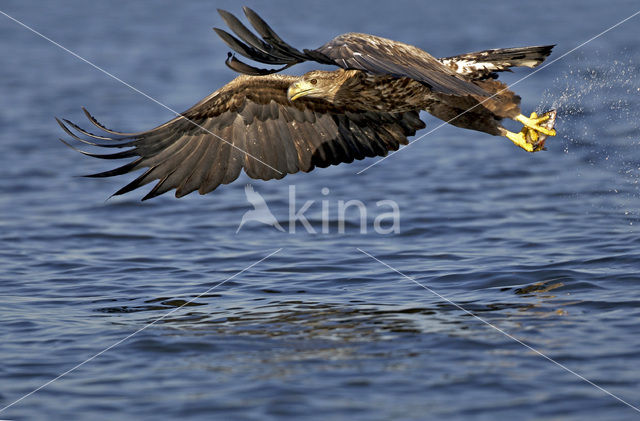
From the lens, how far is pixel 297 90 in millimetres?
6223

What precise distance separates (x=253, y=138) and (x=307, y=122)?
1.34ft

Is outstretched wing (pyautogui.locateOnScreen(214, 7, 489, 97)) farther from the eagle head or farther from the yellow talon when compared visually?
the yellow talon

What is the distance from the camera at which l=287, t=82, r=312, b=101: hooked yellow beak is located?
6223 millimetres

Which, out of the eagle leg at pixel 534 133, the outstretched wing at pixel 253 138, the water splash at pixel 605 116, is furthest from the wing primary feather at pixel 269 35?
the water splash at pixel 605 116

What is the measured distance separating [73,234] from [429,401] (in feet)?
15.1

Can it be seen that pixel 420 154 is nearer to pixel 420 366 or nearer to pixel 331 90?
pixel 331 90

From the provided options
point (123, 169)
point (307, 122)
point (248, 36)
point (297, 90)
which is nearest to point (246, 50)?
point (248, 36)

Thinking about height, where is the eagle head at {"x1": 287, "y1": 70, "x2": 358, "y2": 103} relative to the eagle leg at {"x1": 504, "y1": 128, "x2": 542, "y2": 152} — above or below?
above

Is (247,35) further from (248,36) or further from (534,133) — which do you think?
(534,133)

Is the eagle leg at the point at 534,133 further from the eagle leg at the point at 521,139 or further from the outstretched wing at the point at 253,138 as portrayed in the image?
the outstretched wing at the point at 253,138

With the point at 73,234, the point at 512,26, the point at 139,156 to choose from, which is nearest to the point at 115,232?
the point at 73,234

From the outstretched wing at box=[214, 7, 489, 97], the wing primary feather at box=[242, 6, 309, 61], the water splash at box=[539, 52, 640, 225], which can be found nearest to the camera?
the wing primary feather at box=[242, 6, 309, 61]

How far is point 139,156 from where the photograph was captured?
6418 mm

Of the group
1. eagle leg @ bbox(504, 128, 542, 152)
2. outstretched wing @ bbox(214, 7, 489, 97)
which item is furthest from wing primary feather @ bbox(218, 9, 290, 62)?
eagle leg @ bbox(504, 128, 542, 152)
